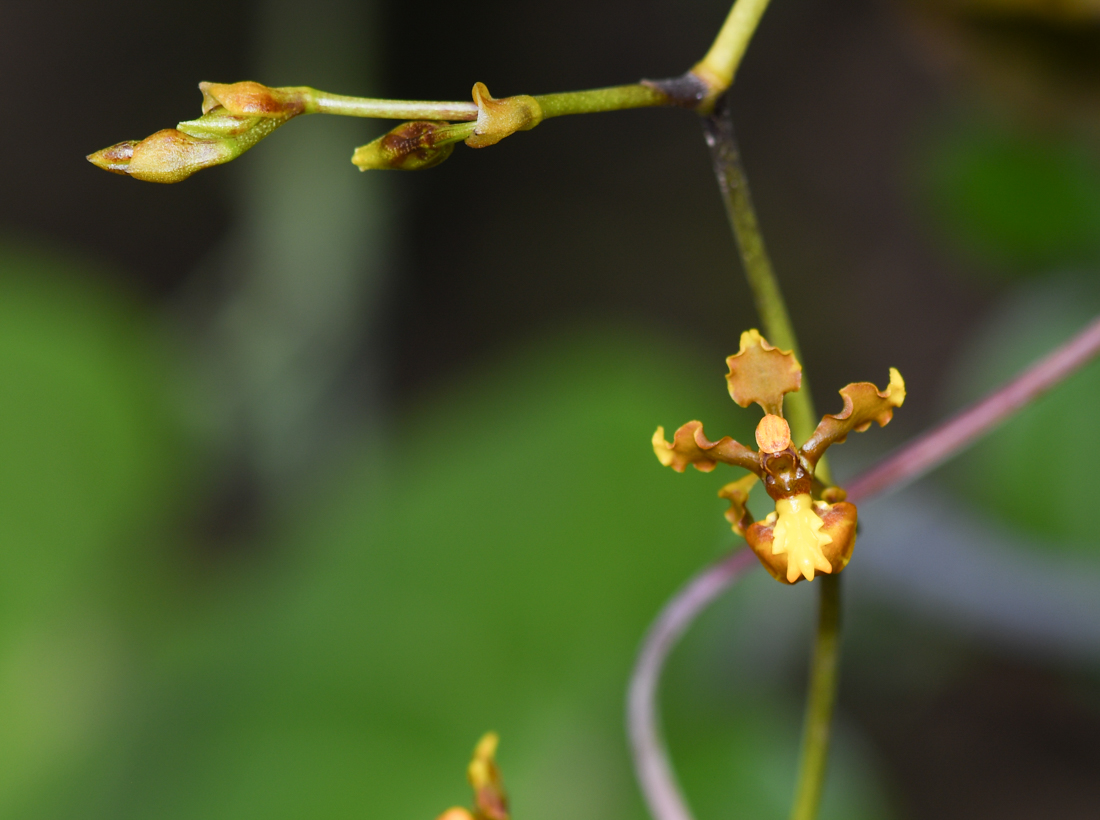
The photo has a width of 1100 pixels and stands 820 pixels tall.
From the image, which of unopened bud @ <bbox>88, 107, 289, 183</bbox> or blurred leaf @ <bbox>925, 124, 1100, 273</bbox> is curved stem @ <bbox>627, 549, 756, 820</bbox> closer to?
unopened bud @ <bbox>88, 107, 289, 183</bbox>

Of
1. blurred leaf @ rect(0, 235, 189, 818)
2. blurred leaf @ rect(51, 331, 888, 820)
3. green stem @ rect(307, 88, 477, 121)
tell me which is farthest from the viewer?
blurred leaf @ rect(0, 235, 189, 818)

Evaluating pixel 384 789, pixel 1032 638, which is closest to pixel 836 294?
pixel 1032 638

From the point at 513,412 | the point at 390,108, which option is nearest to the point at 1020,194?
the point at 513,412

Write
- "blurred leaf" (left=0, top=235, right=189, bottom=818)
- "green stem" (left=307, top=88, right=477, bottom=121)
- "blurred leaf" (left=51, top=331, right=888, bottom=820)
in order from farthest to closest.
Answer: "blurred leaf" (left=0, top=235, right=189, bottom=818), "blurred leaf" (left=51, top=331, right=888, bottom=820), "green stem" (left=307, top=88, right=477, bottom=121)

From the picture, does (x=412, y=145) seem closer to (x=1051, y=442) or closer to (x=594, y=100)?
(x=594, y=100)

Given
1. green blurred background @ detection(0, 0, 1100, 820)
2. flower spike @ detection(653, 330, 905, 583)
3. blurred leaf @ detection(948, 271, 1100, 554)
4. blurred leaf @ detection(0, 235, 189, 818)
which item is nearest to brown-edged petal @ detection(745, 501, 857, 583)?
flower spike @ detection(653, 330, 905, 583)

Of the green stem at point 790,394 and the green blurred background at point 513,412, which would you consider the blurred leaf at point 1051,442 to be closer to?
the green blurred background at point 513,412

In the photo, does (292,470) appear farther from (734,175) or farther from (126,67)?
(734,175)
